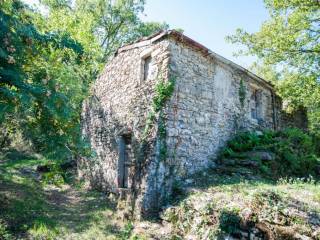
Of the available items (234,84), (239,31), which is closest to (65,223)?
(234,84)

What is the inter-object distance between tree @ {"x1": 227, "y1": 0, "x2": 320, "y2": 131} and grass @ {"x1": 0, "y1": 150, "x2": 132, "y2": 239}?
27.0 feet

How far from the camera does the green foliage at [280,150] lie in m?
8.29

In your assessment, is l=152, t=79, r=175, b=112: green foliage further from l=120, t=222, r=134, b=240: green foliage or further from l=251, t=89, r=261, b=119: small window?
l=251, t=89, r=261, b=119: small window

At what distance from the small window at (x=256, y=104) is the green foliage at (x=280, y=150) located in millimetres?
1278

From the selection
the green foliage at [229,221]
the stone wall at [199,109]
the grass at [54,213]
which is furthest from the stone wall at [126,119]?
the green foliage at [229,221]

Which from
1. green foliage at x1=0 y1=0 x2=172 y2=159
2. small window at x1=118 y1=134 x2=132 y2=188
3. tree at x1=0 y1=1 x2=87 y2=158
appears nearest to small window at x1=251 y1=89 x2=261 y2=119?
small window at x1=118 y1=134 x2=132 y2=188

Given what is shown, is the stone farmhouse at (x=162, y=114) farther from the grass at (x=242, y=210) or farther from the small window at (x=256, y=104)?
the grass at (x=242, y=210)

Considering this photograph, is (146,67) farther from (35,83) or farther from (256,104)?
(256,104)

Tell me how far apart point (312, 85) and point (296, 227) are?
8.24 metres

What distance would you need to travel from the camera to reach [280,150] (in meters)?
8.62

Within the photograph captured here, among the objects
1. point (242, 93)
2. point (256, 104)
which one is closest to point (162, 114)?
point (242, 93)

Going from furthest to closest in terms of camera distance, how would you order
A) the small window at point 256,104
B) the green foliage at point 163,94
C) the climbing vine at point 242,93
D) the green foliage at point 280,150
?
the small window at point 256,104, the climbing vine at point 242,93, the green foliage at point 280,150, the green foliage at point 163,94

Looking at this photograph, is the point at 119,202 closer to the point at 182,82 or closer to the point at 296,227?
the point at 182,82

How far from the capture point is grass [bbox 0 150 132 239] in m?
6.40
